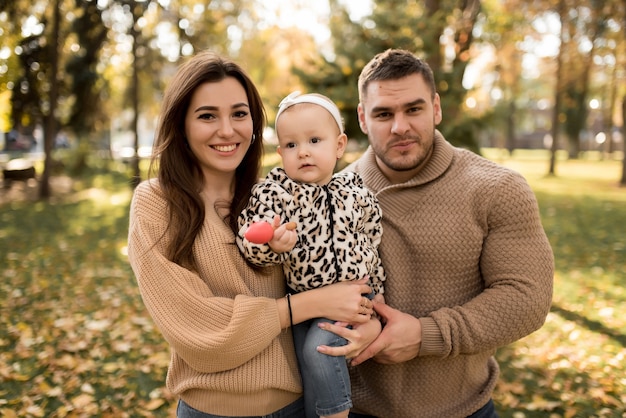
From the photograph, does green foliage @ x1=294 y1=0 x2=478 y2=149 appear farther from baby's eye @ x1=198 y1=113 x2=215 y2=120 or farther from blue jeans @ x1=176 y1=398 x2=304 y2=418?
blue jeans @ x1=176 y1=398 x2=304 y2=418

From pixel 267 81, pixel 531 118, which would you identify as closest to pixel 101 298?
pixel 267 81

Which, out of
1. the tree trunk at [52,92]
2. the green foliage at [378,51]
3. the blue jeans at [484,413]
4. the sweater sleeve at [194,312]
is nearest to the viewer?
the sweater sleeve at [194,312]

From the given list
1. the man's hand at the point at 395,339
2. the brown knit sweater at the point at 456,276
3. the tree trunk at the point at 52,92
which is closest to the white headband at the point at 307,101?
the brown knit sweater at the point at 456,276

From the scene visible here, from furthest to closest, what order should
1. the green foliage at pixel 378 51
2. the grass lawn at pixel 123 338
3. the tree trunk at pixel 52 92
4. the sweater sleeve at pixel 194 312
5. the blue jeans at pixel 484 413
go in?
the tree trunk at pixel 52 92
the green foliage at pixel 378 51
the grass lawn at pixel 123 338
the blue jeans at pixel 484 413
the sweater sleeve at pixel 194 312

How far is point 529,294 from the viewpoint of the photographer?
2537mm

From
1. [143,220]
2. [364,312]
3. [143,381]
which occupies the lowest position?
[143,381]

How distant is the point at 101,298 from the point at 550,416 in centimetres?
635

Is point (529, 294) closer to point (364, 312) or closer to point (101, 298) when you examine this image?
point (364, 312)

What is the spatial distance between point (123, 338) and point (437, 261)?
5.17 m

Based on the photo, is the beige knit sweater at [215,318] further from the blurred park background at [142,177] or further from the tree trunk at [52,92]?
the tree trunk at [52,92]

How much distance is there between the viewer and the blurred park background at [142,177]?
5.43m

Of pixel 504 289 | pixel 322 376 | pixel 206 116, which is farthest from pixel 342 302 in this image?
pixel 206 116

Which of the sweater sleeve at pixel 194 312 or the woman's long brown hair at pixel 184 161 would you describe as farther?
the woman's long brown hair at pixel 184 161

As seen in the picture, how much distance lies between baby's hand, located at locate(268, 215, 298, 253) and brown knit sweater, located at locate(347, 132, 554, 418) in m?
0.70
